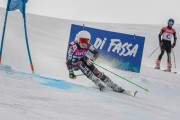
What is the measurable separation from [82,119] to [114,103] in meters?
1.80

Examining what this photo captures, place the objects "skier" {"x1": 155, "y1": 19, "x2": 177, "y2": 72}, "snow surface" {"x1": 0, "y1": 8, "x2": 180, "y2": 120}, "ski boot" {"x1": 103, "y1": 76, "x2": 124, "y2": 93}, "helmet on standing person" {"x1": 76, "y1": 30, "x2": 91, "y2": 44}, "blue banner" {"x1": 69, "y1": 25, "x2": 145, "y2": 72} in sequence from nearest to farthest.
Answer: "snow surface" {"x1": 0, "y1": 8, "x2": 180, "y2": 120}, "helmet on standing person" {"x1": 76, "y1": 30, "x2": 91, "y2": 44}, "ski boot" {"x1": 103, "y1": 76, "x2": 124, "y2": 93}, "blue banner" {"x1": 69, "y1": 25, "x2": 145, "y2": 72}, "skier" {"x1": 155, "y1": 19, "x2": 177, "y2": 72}

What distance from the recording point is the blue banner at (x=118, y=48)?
437 inches

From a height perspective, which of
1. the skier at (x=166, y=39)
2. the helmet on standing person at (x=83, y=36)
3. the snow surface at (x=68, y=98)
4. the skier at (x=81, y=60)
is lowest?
the snow surface at (x=68, y=98)

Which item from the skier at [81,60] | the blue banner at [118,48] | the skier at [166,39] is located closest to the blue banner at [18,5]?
the skier at [81,60]

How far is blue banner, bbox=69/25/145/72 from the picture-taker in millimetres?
11109

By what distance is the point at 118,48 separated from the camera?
1145cm

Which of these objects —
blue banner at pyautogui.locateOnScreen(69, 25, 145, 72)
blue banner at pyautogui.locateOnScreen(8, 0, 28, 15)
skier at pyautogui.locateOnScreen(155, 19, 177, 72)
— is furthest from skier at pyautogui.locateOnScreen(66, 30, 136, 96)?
skier at pyautogui.locateOnScreen(155, 19, 177, 72)

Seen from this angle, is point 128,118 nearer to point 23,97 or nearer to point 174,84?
point 23,97

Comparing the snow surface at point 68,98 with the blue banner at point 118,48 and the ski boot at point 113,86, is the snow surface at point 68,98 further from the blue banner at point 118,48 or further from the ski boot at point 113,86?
the blue banner at point 118,48

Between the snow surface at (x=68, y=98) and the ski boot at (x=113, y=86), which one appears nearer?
the snow surface at (x=68, y=98)

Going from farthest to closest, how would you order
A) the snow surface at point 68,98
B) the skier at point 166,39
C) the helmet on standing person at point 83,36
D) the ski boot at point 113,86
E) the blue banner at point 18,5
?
the skier at point 166,39 < the blue banner at point 18,5 < the ski boot at point 113,86 < the helmet on standing person at point 83,36 < the snow surface at point 68,98

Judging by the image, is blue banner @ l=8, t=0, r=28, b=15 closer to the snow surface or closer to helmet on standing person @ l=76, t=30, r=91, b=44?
the snow surface

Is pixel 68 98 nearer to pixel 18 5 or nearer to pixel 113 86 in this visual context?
pixel 113 86

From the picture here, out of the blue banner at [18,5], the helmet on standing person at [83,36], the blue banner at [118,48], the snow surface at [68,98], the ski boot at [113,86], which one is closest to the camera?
the snow surface at [68,98]
